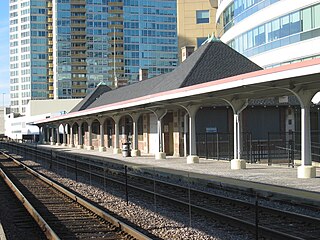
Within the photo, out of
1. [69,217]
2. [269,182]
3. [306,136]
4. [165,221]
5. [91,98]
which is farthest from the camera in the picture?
[91,98]

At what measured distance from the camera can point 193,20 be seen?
71125 millimetres

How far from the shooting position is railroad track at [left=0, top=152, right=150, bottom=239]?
32.9ft

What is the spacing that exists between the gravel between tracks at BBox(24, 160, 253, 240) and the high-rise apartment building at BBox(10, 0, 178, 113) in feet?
430

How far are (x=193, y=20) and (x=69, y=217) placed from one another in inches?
A: 2408

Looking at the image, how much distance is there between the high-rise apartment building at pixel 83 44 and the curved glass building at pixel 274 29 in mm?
101009

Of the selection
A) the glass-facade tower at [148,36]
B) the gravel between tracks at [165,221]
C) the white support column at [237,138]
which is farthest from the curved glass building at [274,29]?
the glass-facade tower at [148,36]

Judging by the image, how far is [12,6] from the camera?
162000 mm

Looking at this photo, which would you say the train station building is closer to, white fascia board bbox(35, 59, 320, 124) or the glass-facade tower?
white fascia board bbox(35, 59, 320, 124)

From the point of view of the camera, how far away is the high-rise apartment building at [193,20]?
69312 mm

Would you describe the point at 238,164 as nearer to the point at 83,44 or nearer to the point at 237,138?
the point at 237,138

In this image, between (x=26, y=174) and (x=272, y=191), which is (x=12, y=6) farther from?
(x=272, y=191)

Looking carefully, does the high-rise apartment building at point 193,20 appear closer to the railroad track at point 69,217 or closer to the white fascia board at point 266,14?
the white fascia board at point 266,14

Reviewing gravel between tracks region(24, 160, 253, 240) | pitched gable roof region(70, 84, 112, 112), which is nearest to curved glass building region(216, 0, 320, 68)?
pitched gable roof region(70, 84, 112, 112)

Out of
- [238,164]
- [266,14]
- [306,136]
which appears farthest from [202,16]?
[306,136]
